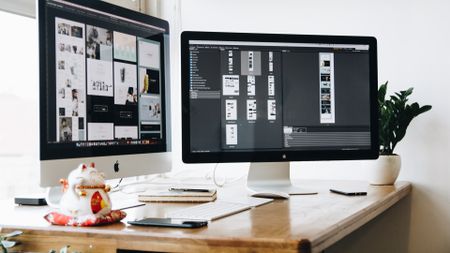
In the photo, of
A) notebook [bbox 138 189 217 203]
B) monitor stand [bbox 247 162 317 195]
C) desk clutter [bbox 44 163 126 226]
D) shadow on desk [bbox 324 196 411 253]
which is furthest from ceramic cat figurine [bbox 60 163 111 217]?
shadow on desk [bbox 324 196 411 253]

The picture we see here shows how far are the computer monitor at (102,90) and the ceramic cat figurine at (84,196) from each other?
0.18 metres

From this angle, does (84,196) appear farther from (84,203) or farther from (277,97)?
(277,97)

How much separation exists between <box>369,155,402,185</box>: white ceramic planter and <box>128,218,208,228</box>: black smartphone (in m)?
0.94

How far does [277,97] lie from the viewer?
1.79 metres

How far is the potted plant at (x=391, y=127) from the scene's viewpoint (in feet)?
6.48

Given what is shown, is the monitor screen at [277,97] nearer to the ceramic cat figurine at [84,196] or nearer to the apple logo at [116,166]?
the apple logo at [116,166]

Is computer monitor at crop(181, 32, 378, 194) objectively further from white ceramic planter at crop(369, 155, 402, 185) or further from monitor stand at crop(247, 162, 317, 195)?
white ceramic planter at crop(369, 155, 402, 185)

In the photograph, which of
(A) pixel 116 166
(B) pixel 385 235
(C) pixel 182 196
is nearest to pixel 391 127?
(B) pixel 385 235

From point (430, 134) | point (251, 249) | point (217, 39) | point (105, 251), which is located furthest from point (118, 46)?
point (430, 134)

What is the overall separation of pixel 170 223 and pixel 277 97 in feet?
2.36

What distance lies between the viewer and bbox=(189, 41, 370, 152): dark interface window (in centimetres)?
175

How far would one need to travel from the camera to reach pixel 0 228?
1263 mm

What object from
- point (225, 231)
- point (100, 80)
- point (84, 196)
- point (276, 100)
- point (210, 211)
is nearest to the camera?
point (225, 231)

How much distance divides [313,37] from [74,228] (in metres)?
0.97
